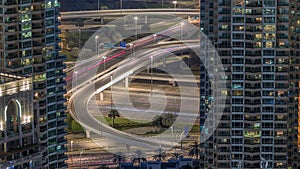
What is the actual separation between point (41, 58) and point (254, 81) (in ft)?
52.6

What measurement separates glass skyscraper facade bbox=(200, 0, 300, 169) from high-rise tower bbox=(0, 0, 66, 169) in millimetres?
12637

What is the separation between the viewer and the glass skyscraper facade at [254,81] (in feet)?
288

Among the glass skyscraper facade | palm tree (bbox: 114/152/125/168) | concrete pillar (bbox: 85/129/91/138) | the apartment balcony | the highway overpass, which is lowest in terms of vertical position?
palm tree (bbox: 114/152/125/168)

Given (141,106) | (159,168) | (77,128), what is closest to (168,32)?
(141,106)

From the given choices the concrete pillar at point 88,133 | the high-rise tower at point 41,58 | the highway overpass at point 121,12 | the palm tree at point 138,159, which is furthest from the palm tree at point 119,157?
the highway overpass at point 121,12

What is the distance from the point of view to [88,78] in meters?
143

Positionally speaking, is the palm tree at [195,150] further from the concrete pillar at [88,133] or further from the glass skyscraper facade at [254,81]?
the glass skyscraper facade at [254,81]

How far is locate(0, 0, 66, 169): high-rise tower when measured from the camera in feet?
252

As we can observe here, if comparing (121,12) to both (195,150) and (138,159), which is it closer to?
(195,150)

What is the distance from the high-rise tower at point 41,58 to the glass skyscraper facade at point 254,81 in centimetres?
1264

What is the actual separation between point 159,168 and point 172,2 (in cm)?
8183

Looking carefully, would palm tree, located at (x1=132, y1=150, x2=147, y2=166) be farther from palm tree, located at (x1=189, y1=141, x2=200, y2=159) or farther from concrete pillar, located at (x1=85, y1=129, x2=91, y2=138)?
concrete pillar, located at (x1=85, y1=129, x2=91, y2=138)

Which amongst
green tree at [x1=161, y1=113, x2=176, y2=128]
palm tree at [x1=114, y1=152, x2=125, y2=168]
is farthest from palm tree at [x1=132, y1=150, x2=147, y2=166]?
green tree at [x1=161, y1=113, x2=176, y2=128]

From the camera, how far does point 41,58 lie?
3115 inches
